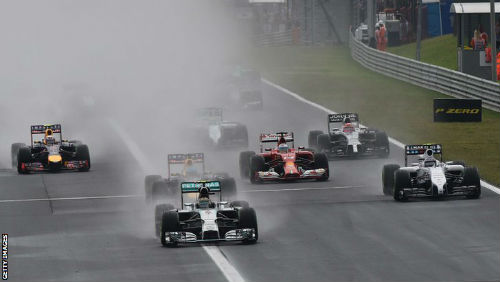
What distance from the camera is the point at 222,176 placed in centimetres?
3180

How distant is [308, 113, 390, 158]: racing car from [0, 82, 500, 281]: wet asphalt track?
80.3 inches

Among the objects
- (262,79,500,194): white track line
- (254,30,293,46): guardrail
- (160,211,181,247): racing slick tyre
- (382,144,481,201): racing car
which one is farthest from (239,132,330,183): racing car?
(254,30,293,46): guardrail

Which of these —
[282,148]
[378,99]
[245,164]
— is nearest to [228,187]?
[282,148]

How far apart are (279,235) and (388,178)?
20.0 ft

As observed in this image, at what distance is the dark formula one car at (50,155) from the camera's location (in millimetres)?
40719

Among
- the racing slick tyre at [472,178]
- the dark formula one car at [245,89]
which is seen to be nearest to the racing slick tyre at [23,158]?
the racing slick tyre at [472,178]

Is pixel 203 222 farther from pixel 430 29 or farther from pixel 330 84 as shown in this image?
pixel 430 29

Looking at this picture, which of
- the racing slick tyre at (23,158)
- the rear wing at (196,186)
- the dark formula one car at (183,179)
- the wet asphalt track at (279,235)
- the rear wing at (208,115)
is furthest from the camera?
→ the rear wing at (208,115)

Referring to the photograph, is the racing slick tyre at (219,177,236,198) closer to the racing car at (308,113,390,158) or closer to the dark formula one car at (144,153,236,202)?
the dark formula one car at (144,153,236,202)

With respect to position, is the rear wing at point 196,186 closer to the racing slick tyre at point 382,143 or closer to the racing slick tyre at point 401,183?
the racing slick tyre at point 401,183

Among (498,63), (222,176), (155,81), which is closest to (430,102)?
(498,63)

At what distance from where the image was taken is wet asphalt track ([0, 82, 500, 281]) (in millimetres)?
23797

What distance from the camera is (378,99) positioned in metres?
62.9

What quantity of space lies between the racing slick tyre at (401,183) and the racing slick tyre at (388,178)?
964 millimetres
